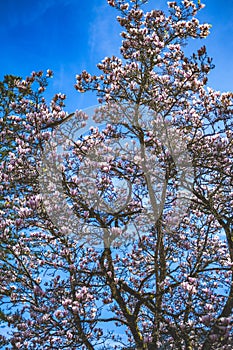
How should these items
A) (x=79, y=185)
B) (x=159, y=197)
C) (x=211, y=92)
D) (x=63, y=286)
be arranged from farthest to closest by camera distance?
1. (x=211, y=92)
2. (x=159, y=197)
3. (x=63, y=286)
4. (x=79, y=185)

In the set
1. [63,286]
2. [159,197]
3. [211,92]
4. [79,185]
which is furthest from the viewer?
[211,92]

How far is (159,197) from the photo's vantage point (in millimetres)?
7871

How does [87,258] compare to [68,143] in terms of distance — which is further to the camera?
[87,258]

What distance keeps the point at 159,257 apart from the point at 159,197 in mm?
1251

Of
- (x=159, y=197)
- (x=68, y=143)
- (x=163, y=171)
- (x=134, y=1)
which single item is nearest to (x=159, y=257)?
(x=159, y=197)

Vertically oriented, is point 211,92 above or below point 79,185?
above

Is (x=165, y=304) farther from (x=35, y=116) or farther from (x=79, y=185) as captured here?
(x=35, y=116)

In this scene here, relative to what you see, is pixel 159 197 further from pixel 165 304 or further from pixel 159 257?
pixel 165 304

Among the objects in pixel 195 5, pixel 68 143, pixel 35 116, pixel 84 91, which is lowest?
pixel 68 143

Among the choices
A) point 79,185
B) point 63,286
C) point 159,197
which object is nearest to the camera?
point 79,185

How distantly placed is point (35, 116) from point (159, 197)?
2.94m

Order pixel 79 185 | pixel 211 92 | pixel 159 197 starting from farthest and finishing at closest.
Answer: pixel 211 92
pixel 159 197
pixel 79 185

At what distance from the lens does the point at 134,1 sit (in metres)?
8.93

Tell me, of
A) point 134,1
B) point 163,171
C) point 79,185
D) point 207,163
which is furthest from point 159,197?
point 134,1
